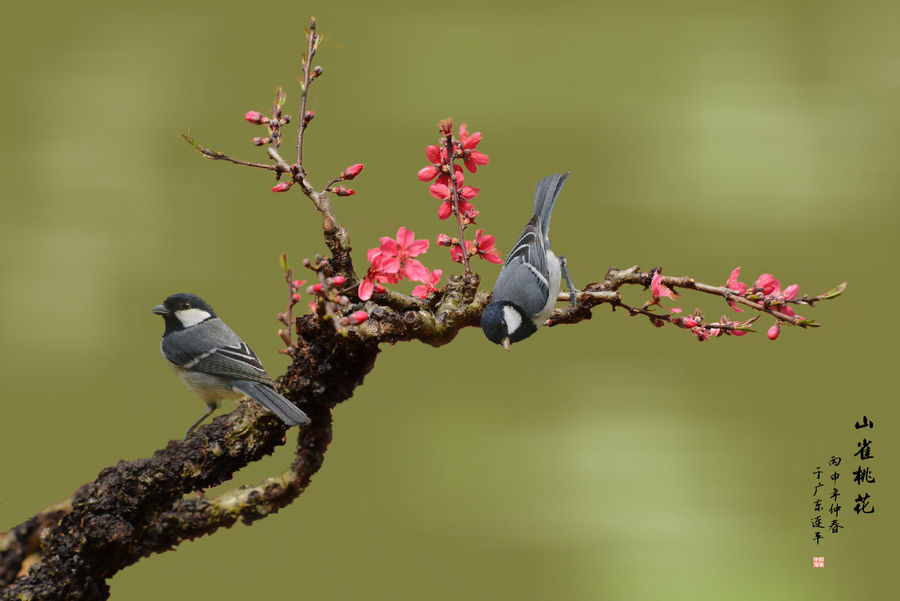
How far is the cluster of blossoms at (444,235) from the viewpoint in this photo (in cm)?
185

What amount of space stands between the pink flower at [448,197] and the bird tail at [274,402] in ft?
1.87

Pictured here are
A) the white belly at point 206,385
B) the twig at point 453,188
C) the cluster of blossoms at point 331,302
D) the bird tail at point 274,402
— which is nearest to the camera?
the cluster of blossoms at point 331,302

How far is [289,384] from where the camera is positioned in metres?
1.81

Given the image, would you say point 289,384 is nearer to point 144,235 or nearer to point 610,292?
point 144,235

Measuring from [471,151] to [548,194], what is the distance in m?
0.20

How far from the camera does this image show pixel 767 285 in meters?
1.95

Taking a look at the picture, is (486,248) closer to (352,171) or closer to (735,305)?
(352,171)

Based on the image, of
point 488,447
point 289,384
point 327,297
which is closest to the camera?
point 327,297

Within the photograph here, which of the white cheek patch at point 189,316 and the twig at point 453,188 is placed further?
the twig at point 453,188

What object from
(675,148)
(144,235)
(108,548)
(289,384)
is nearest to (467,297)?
(289,384)

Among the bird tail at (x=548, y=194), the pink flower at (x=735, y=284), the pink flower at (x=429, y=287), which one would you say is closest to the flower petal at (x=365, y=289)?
the pink flower at (x=429, y=287)

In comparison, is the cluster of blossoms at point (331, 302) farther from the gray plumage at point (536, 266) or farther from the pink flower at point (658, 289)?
the pink flower at point (658, 289)

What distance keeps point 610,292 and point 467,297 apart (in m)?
0.34

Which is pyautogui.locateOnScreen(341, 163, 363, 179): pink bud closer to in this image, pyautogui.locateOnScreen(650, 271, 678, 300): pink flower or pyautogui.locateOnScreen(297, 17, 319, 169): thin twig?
pyautogui.locateOnScreen(297, 17, 319, 169): thin twig
